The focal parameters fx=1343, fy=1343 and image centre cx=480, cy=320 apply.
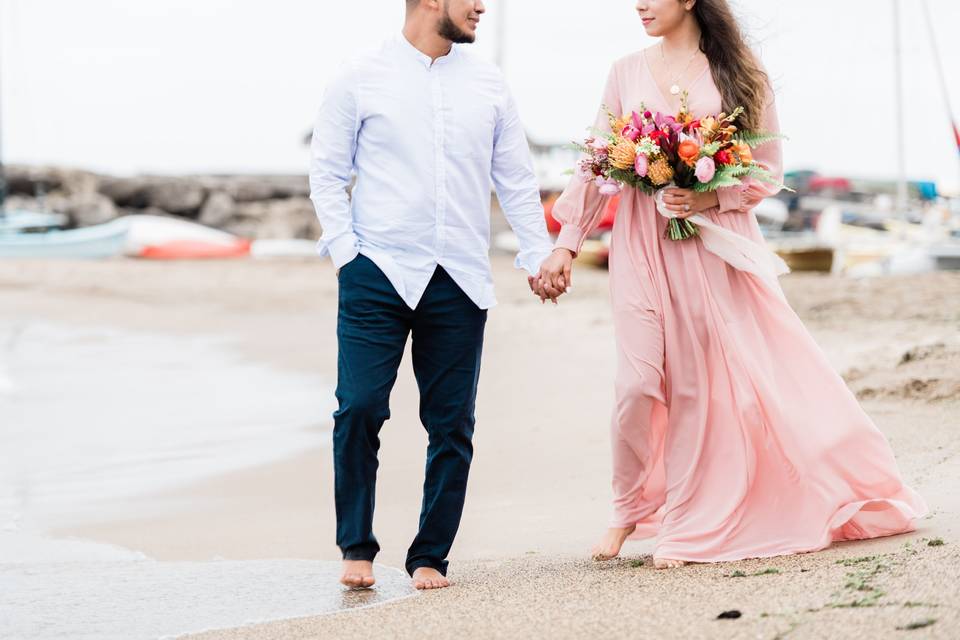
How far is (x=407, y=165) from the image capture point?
4500mm

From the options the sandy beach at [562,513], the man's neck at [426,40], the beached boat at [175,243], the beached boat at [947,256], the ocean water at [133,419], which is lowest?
the beached boat at [175,243]

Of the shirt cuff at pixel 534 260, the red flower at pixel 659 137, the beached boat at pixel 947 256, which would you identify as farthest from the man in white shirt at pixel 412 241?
the beached boat at pixel 947 256

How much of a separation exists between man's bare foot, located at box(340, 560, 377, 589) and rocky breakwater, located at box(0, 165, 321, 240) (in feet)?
105

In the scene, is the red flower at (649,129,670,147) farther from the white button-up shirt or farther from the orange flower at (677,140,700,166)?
the white button-up shirt

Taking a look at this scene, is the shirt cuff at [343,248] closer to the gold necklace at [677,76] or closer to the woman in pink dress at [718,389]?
the woman in pink dress at [718,389]

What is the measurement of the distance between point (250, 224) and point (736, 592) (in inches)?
1411

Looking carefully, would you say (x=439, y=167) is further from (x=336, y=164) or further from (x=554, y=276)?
(x=554, y=276)

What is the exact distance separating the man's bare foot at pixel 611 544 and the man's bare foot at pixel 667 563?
258mm

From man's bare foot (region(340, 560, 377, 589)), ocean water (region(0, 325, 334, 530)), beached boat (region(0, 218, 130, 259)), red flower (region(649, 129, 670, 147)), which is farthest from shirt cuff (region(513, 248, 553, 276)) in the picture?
beached boat (region(0, 218, 130, 259))

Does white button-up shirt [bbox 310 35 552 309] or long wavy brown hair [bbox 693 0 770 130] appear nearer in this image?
white button-up shirt [bbox 310 35 552 309]

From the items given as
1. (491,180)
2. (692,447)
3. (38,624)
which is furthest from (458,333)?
(38,624)

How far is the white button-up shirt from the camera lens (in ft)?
14.7

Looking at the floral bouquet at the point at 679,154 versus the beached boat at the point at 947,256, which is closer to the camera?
the floral bouquet at the point at 679,154

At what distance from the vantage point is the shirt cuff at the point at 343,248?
14.5 feet
